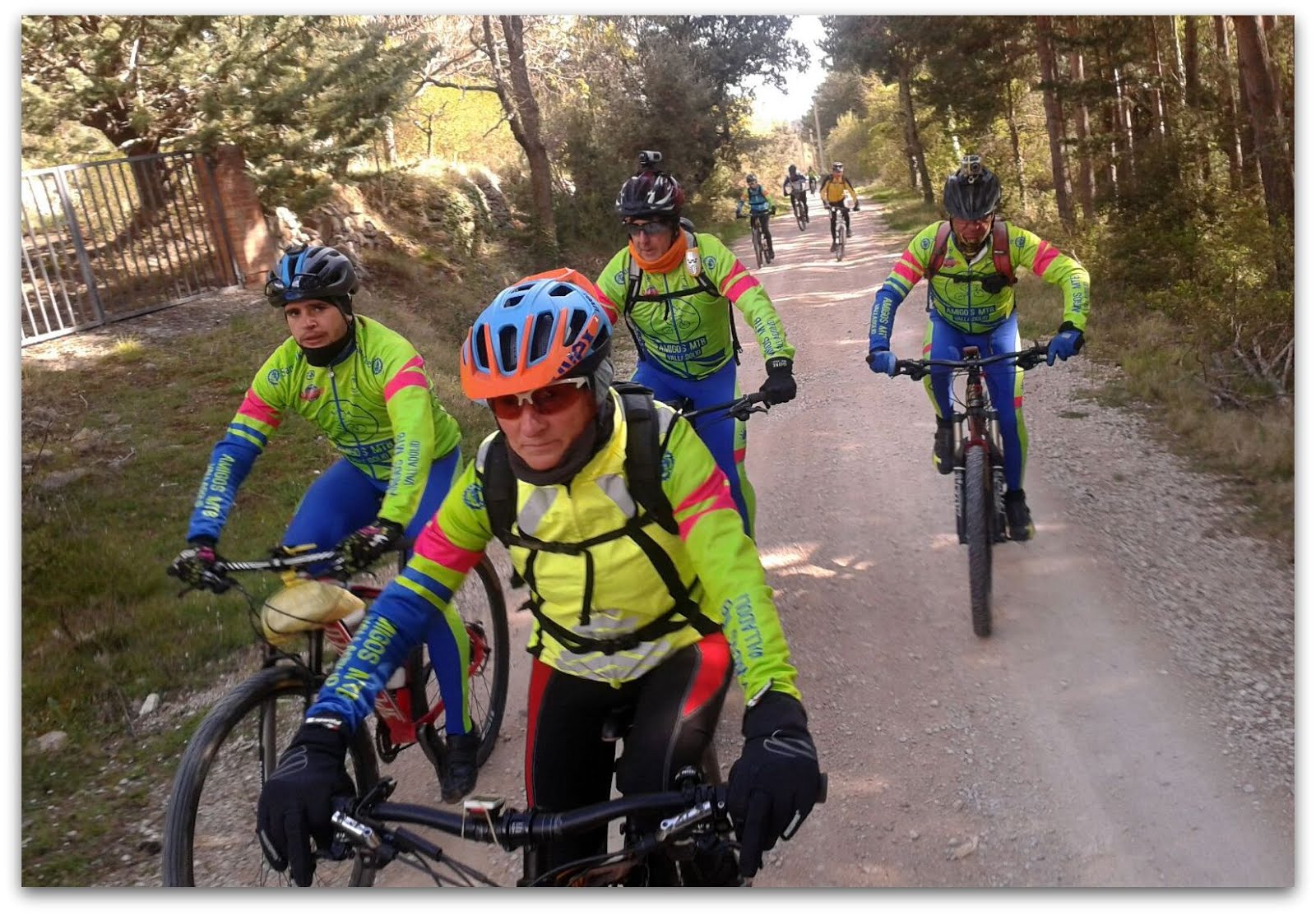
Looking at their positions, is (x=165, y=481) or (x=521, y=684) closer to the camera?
(x=521, y=684)

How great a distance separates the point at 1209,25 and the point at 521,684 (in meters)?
5.33

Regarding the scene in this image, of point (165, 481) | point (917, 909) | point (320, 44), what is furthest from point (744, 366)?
point (917, 909)

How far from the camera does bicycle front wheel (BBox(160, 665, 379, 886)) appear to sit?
7.70 feet

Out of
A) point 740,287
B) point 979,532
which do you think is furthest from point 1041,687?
point 740,287

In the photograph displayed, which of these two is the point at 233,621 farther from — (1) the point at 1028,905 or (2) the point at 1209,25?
(2) the point at 1209,25

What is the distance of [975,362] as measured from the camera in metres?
4.38

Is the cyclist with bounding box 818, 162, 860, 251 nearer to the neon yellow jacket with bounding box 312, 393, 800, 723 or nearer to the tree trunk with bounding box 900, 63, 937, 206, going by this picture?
the tree trunk with bounding box 900, 63, 937, 206

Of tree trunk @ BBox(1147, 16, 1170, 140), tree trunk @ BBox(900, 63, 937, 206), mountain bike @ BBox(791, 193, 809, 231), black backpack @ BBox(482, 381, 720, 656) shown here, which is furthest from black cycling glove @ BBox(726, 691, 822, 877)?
tree trunk @ BBox(900, 63, 937, 206)

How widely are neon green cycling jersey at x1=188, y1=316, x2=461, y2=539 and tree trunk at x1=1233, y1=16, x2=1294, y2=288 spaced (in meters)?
3.50

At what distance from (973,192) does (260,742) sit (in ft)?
12.9

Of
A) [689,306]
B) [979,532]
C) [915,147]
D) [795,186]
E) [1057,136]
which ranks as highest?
[915,147]

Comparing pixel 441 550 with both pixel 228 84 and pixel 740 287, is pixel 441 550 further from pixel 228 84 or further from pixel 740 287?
pixel 228 84

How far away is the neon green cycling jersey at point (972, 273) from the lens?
4742mm

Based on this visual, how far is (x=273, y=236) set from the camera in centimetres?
748
